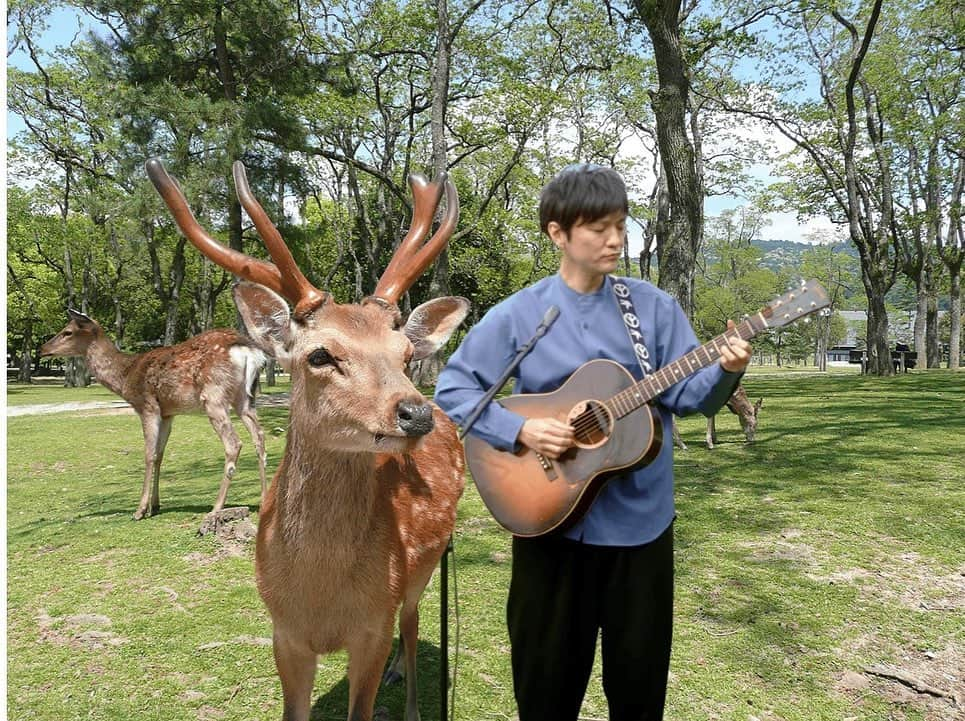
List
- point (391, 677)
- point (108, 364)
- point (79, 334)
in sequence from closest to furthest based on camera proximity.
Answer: point (391, 677) → point (108, 364) → point (79, 334)

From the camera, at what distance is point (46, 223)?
1161 inches

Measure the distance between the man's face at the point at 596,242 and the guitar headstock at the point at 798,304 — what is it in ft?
1.52

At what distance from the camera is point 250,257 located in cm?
258

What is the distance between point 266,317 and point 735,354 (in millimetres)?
1600

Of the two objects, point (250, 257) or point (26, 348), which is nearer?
point (250, 257)

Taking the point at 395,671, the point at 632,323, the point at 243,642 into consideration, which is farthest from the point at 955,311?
the point at 632,323

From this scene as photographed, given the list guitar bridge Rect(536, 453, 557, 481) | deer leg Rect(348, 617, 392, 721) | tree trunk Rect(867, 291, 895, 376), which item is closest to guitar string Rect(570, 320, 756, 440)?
guitar bridge Rect(536, 453, 557, 481)

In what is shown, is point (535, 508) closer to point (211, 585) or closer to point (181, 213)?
point (181, 213)

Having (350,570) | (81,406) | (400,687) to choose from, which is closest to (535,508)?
(350,570)

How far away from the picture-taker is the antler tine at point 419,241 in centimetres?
272

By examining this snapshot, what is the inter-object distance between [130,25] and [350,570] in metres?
19.4

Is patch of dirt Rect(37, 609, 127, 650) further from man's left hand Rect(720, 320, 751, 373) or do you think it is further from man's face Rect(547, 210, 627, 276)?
man's left hand Rect(720, 320, 751, 373)

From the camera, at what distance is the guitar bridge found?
202 centimetres

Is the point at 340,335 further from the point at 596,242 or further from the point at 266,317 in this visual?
the point at 596,242
